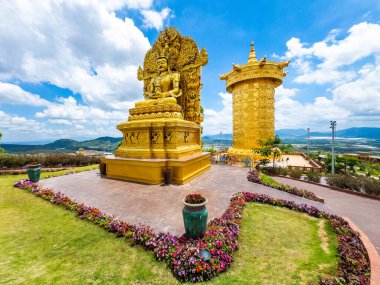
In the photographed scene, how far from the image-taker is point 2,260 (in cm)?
365

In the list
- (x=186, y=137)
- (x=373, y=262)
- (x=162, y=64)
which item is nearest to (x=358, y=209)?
(x=373, y=262)

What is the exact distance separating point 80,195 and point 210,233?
5.51 m

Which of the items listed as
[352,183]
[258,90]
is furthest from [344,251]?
[258,90]

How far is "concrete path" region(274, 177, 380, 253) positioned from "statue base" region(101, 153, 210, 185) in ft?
21.1

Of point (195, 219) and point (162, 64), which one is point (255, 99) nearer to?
point (162, 64)

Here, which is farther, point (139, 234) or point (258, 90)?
point (258, 90)

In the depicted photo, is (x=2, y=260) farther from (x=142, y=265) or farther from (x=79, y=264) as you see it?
(x=142, y=265)

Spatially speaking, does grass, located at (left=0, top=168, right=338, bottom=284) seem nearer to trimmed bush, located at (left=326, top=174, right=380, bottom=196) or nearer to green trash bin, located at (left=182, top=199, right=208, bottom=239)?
green trash bin, located at (left=182, top=199, right=208, bottom=239)

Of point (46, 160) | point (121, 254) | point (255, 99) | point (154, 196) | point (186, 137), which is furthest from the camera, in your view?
point (255, 99)

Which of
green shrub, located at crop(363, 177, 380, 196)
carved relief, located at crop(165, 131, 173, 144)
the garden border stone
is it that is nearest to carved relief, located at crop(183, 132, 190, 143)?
carved relief, located at crop(165, 131, 173, 144)

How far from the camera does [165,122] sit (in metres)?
8.95

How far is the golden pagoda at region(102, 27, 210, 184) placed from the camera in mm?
8680

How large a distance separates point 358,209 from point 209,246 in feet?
26.1

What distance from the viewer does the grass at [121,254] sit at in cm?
324
